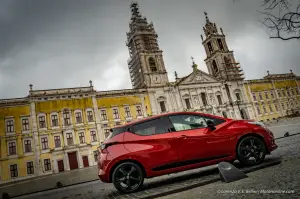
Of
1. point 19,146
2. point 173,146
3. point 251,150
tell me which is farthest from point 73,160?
point 251,150

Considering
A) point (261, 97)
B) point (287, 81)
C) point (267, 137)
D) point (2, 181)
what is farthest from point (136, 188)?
point (287, 81)

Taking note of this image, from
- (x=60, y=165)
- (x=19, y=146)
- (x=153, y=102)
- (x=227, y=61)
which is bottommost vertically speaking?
(x=60, y=165)

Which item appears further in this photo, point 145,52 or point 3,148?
point 145,52

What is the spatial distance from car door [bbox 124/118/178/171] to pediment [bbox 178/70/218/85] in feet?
115

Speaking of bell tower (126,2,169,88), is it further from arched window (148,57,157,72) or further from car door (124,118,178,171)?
car door (124,118,178,171)

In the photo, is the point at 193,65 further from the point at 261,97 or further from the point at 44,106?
the point at 44,106

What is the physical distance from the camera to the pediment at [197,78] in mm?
40250

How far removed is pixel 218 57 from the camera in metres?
48.2

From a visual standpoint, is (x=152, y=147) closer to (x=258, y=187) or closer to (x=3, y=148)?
(x=258, y=187)

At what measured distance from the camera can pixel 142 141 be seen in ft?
16.1

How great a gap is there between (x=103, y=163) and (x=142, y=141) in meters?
0.96

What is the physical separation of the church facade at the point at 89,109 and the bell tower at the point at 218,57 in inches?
61.9

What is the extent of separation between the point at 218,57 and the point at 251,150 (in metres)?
45.8

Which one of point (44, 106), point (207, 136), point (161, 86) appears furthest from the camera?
point (161, 86)
